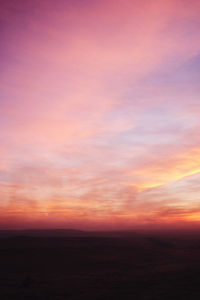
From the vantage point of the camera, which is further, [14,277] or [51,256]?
[51,256]

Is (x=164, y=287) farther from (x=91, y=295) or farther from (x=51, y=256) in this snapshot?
(x=51, y=256)

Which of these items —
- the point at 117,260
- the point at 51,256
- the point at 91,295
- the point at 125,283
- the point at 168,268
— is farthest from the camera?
the point at 51,256

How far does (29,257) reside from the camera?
34.3 meters

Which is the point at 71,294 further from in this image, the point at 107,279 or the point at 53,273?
the point at 53,273

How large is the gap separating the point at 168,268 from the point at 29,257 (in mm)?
19208

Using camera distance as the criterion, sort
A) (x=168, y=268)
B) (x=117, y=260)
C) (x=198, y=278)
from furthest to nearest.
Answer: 1. (x=117, y=260)
2. (x=168, y=268)
3. (x=198, y=278)

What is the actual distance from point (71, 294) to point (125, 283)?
17.0ft

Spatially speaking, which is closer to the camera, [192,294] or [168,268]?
[192,294]

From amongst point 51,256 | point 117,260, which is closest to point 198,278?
→ point 117,260

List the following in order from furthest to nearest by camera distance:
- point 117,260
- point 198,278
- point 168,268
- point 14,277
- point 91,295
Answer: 1. point 117,260
2. point 168,268
3. point 14,277
4. point 198,278
5. point 91,295

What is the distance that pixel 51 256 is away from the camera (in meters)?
35.4

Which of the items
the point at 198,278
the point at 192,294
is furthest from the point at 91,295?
the point at 198,278

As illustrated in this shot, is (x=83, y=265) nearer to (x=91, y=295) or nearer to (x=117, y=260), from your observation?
(x=117, y=260)

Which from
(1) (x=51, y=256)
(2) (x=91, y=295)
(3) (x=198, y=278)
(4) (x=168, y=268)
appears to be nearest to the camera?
(2) (x=91, y=295)
